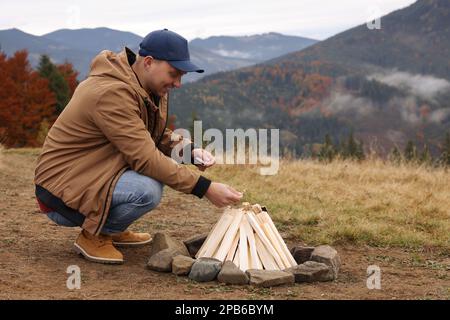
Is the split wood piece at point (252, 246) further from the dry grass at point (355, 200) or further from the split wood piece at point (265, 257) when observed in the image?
the dry grass at point (355, 200)

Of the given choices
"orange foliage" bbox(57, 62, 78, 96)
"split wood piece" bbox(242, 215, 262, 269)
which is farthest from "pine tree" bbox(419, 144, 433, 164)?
"orange foliage" bbox(57, 62, 78, 96)

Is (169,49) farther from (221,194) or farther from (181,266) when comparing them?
(181,266)

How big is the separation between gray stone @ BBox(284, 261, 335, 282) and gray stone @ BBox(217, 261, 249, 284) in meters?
0.36

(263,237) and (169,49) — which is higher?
(169,49)

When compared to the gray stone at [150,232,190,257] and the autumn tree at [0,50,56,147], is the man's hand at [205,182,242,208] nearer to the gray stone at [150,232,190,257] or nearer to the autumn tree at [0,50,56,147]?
the gray stone at [150,232,190,257]

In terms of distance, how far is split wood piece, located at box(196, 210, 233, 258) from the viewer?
14.6ft

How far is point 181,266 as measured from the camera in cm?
416

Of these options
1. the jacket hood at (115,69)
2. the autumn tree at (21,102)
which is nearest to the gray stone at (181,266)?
the jacket hood at (115,69)

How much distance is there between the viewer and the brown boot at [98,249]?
14.5 ft

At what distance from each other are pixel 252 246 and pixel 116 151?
1172 millimetres

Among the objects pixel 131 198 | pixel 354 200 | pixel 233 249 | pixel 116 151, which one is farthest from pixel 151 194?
pixel 354 200

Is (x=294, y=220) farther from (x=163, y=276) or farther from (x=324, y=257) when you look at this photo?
(x=163, y=276)

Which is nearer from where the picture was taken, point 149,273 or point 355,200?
point 149,273

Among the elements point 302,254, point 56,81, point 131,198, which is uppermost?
point 131,198
